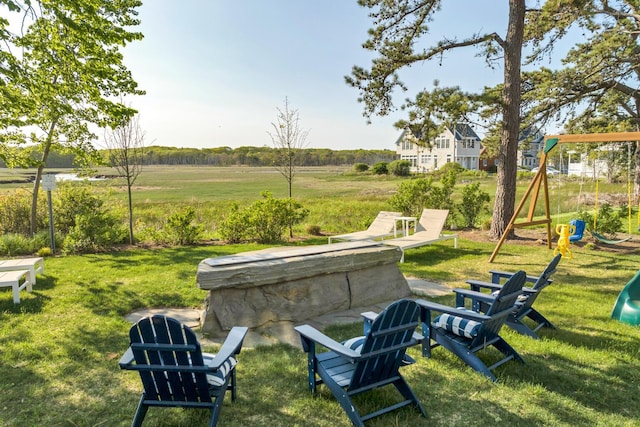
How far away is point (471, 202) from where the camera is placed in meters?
12.7

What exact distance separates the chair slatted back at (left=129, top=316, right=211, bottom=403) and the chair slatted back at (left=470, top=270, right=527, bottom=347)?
2284mm

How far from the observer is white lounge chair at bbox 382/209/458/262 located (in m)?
8.92

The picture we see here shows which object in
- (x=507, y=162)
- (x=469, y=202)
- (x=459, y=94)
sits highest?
(x=459, y=94)

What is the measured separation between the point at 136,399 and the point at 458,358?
2838 mm

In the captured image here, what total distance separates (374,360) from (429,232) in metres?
7.19

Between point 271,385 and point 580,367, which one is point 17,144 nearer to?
point 271,385

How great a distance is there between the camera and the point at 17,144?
32.8 ft

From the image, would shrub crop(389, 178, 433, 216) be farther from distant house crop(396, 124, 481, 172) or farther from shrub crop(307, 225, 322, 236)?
distant house crop(396, 124, 481, 172)

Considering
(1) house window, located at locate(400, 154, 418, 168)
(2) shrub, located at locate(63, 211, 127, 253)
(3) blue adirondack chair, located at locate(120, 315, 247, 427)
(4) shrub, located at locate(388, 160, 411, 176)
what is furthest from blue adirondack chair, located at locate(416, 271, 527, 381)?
(1) house window, located at locate(400, 154, 418, 168)

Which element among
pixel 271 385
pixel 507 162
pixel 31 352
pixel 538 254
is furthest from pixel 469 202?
pixel 31 352

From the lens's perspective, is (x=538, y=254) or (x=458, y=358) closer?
(x=458, y=358)

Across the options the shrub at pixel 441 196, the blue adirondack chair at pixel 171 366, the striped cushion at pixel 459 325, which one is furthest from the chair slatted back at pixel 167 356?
the shrub at pixel 441 196

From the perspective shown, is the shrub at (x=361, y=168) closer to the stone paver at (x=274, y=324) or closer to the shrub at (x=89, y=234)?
the shrub at (x=89, y=234)

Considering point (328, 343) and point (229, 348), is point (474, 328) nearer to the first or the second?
point (328, 343)
